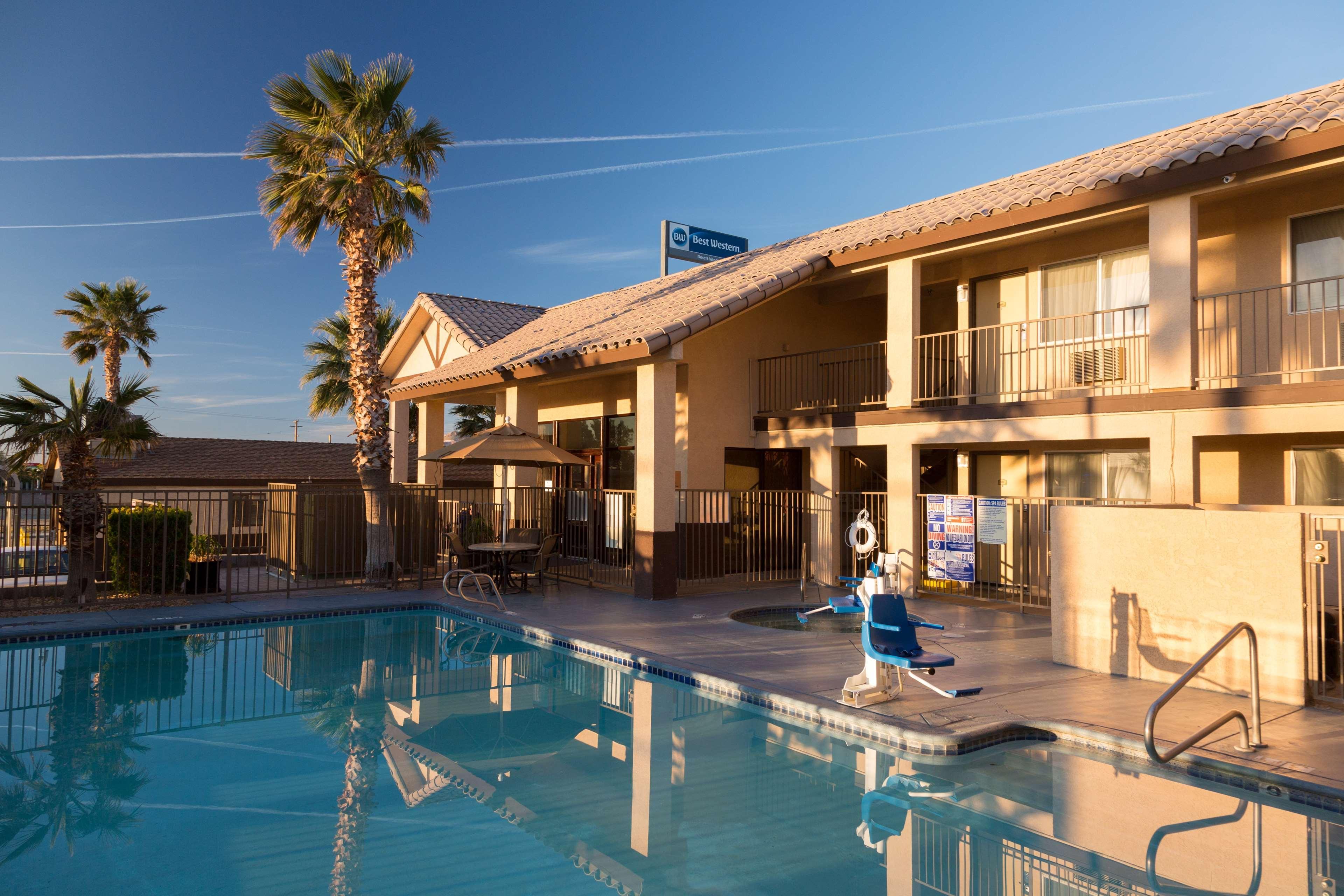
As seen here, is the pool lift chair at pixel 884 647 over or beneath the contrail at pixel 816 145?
beneath

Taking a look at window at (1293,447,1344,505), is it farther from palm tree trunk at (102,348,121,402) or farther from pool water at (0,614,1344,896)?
palm tree trunk at (102,348,121,402)

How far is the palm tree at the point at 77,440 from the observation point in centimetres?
1285

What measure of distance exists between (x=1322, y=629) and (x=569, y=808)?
21.4 ft

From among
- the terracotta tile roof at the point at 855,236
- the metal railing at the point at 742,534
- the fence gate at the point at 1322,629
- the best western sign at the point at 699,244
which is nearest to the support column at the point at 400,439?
the terracotta tile roof at the point at 855,236

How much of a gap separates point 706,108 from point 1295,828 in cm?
3226

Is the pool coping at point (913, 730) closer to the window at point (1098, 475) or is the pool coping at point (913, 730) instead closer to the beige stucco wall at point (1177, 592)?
the beige stucco wall at point (1177, 592)

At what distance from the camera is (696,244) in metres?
25.3

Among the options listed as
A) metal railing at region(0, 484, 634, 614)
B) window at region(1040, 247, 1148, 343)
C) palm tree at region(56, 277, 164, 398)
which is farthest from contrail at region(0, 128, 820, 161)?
window at region(1040, 247, 1148, 343)

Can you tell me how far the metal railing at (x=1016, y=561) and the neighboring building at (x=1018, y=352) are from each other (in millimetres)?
715

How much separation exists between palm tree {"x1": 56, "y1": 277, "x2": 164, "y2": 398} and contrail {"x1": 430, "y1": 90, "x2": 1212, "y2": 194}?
13.1 metres

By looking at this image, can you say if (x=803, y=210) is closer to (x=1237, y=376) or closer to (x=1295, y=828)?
(x=1237, y=376)

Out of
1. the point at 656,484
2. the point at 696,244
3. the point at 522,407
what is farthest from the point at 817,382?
the point at 696,244

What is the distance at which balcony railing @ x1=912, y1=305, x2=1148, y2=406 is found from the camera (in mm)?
12844

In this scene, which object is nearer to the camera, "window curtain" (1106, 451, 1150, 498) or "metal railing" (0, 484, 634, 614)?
"metal railing" (0, 484, 634, 614)
